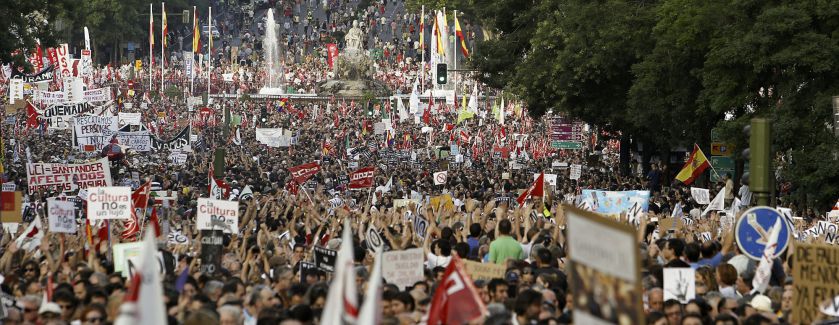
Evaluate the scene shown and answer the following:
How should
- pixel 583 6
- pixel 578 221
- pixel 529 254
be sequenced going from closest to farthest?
pixel 578 221, pixel 529 254, pixel 583 6

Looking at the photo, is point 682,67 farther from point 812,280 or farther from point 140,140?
point 812,280

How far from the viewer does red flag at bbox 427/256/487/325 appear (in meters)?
11.7

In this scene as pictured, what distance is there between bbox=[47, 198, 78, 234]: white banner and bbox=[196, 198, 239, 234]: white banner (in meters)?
1.34

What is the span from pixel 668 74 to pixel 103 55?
295ft

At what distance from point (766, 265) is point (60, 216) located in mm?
8412

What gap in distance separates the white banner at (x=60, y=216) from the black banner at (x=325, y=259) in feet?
16.1

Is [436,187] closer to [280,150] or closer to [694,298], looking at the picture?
[280,150]

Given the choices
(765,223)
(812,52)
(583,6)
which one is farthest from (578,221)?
(583,6)

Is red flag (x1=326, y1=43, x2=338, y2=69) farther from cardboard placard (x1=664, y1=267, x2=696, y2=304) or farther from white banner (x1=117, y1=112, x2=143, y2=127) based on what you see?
cardboard placard (x1=664, y1=267, x2=696, y2=304)

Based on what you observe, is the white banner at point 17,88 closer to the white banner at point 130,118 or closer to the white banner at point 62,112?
the white banner at point 130,118

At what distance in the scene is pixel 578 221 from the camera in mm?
8586

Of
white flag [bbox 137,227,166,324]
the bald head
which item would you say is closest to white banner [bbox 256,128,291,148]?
the bald head

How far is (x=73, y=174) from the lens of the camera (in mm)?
28250

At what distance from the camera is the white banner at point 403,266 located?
1523 cm
